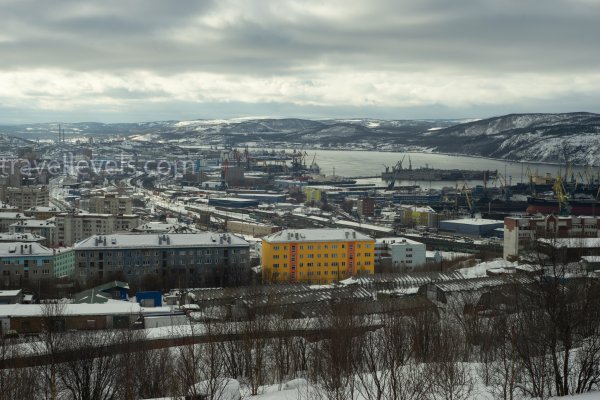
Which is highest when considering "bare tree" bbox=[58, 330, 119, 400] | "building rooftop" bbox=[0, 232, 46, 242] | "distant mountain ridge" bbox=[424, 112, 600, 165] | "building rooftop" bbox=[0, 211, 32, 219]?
"distant mountain ridge" bbox=[424, 112, 600, 165]

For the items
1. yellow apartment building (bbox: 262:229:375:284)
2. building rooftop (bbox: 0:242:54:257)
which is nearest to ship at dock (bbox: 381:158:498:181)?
yellow apartment building (bbox: 262:229:375:284)

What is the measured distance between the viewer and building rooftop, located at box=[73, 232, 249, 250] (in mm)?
10109

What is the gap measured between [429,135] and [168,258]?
49607 mm

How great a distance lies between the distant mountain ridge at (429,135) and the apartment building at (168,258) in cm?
3320

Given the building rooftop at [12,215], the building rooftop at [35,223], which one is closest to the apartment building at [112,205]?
the building rooftop at [12,215]

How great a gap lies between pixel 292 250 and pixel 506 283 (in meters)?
3.92

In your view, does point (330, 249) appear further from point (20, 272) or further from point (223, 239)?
point (20, 272)

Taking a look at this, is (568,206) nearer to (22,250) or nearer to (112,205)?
(112,205)

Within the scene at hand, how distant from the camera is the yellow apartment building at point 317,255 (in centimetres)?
1054

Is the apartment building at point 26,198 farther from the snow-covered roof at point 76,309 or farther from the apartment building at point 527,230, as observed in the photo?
the snow-covered roof at point 76,309

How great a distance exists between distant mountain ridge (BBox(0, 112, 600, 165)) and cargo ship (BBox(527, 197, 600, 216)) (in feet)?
67.4

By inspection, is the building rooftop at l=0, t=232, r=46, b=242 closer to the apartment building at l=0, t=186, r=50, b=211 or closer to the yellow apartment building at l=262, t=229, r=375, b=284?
the yellow apartment building at l=262, t=229, r=375, b=284

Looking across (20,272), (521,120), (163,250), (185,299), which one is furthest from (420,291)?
(521,120)

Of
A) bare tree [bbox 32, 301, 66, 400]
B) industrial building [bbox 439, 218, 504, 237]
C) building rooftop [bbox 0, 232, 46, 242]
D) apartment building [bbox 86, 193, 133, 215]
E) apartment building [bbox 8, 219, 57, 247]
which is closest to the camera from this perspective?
bare tree [bbox 32, 301, 66, 400]
